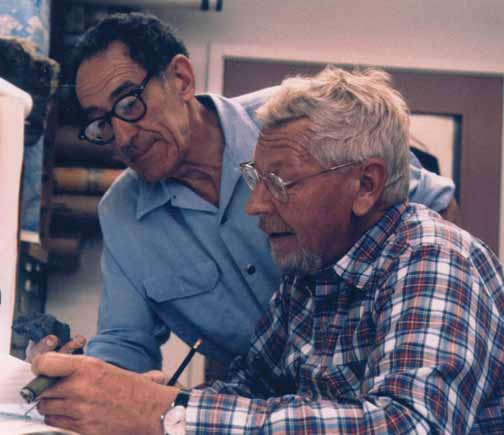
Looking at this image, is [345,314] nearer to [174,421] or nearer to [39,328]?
[174,421]

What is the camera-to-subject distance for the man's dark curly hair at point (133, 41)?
1.84 meters

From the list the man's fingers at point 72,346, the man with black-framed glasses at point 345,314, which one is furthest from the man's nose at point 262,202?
the man's fingers at point 72,346

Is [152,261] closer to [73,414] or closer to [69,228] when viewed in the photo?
[73,414]

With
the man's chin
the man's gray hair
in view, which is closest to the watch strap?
the man's chin

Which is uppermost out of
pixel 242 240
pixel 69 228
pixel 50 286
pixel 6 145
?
pixel 6 145

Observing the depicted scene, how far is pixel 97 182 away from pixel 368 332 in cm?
220

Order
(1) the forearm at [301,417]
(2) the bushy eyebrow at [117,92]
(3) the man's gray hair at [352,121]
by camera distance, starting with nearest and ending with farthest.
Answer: (1) the forearm at [301,417] → (3) the man's gray hair at [352,121] → (2) the bushy eyebrow at [117,92]

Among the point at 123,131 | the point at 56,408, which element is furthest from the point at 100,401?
the point at 123,131

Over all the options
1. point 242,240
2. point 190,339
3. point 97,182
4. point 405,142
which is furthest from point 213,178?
point 97,182

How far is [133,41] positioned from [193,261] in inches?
20.1

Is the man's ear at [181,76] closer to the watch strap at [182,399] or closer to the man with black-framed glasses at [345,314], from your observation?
the man with black-framed glasses at [345,314]

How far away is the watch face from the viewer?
1129 mm

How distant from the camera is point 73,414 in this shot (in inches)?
43.7

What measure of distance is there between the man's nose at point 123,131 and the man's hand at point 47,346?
523 mm
